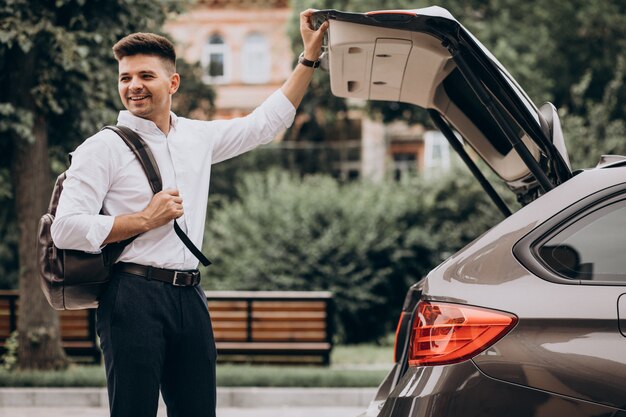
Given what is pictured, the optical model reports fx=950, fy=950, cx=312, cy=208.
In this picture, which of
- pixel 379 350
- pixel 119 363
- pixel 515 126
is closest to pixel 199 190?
pixel 119 363

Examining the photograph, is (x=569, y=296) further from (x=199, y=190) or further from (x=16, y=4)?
(x=16, y=4)

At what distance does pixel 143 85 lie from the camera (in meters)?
3.62

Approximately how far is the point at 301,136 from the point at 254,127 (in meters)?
31.0

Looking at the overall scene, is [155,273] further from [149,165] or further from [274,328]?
[274,328]

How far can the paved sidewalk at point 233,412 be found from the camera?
838 centimetres

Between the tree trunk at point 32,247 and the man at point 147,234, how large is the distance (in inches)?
285

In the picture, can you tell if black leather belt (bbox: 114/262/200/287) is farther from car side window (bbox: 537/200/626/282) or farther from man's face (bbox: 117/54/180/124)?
car side window (bbox: 537/200/626/282)

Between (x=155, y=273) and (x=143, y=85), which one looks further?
(x=143, y=85)

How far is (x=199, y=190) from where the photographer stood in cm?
371

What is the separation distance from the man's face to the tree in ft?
20.5

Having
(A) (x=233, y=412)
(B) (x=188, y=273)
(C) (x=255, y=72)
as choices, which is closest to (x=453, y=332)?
(B) (x=188, y=273)

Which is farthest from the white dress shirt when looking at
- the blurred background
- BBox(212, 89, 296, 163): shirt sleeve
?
the blurred background

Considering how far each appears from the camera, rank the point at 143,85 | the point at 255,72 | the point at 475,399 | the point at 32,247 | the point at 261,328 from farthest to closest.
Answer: the point at 255,72 → the point at 261,328 → the point at 32,247 → the point at 143,85 → the point at 475,399

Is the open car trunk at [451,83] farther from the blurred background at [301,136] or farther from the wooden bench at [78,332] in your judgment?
the wooden bench at [78,332]
